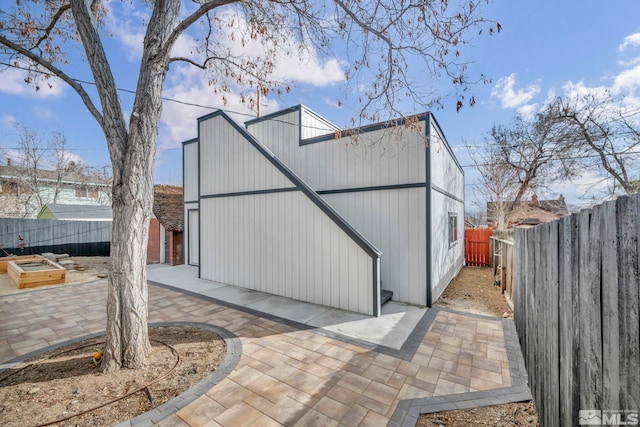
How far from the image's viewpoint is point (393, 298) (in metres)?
5.62

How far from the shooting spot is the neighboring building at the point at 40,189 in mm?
17234

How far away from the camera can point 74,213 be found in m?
16.7

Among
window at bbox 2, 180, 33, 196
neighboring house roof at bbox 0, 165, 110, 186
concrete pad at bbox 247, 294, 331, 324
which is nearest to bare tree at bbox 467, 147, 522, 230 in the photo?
concrete pad at bbox 247, 294, 331, 324


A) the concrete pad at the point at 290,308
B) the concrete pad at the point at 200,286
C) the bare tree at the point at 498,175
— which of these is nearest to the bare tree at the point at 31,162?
the concrete pad at the point at 200,286

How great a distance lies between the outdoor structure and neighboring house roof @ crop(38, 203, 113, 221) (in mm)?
14410

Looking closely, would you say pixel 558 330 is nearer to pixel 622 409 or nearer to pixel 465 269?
pixel 622 409

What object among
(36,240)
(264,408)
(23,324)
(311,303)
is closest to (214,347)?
(264,408)

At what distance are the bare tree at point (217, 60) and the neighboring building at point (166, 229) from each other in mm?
6854

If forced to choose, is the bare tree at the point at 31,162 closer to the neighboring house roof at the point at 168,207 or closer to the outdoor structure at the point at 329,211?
the neighboring house roof at the point at 168,207

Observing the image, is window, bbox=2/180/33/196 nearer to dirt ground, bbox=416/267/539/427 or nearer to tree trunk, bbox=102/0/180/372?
tree trunk, bbox=102/0/180/372

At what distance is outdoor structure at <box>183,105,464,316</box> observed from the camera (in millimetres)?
5207

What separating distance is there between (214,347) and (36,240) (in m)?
13.7

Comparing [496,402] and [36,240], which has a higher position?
[36,240]

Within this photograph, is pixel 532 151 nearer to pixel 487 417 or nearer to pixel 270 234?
pixel 270 234
